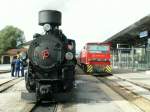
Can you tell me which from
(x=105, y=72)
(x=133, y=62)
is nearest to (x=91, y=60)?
(x=105, y=72)

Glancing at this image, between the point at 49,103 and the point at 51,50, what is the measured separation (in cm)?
194

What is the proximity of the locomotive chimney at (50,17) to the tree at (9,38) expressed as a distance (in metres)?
114

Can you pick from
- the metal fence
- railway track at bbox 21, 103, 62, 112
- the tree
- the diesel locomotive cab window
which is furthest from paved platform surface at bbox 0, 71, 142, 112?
the tree

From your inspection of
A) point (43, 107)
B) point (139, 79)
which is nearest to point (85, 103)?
point (43, 107)

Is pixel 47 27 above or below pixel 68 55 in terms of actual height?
above

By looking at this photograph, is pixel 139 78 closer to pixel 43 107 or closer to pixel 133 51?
pixel 133 51

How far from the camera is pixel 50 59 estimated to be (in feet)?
50.2

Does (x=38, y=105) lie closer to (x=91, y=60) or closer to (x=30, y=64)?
(x=30, y=64)

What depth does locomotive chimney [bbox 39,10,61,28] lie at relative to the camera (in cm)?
1547

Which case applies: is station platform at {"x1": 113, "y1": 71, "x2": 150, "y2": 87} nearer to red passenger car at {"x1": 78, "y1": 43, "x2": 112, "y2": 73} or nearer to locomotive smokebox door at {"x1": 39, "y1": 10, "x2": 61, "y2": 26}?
red passenger car at {"x1": 78, "y1": 43, "x2": 112, "y2": 73}

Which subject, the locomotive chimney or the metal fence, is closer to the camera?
the locomotive chimney

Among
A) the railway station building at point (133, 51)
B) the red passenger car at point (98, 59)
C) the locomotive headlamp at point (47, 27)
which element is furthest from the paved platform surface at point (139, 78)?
the locomotive headlamp at point (47, 27)

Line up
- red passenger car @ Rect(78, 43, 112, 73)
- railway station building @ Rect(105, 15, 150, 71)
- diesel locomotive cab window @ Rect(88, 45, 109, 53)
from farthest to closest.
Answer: railway station building @ Rect(105, 15, 150, 71) → diesel locomotive cab window @ Rect(88, 45, 109, 53) → red passenger car @ Rect(78, 43, 112, 73)

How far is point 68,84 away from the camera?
1530 cm
